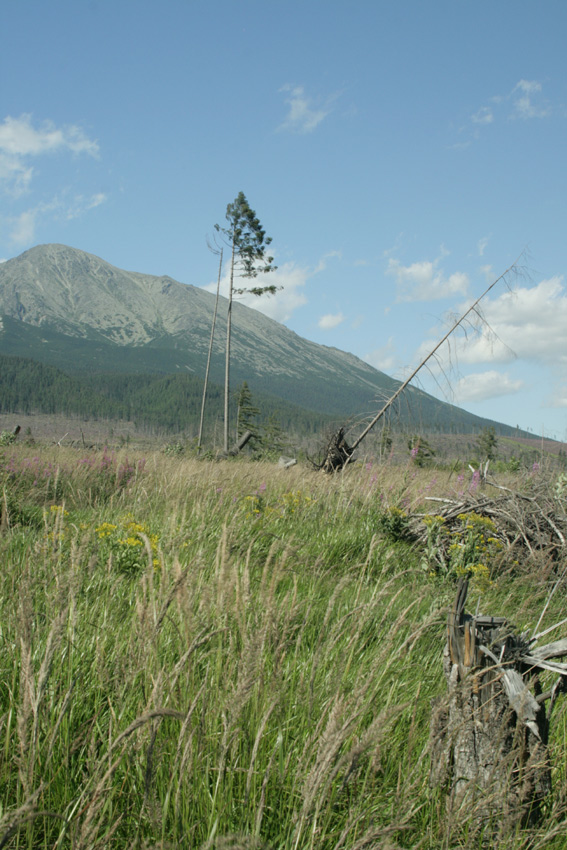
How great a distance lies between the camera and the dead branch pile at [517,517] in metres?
5.16

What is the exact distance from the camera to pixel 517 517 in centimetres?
541

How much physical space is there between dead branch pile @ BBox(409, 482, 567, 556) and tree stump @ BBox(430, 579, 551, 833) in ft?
11.8

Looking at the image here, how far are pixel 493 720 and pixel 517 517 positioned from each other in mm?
4277

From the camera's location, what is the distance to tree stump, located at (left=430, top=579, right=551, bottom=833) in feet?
4.56

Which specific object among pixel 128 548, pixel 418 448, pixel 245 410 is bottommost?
pixel 128 548

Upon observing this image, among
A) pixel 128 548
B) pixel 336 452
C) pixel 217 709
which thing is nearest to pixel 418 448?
pixel 336 452

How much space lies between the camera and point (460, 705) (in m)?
1.60

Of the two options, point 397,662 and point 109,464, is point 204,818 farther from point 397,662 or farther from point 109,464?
point 109,464

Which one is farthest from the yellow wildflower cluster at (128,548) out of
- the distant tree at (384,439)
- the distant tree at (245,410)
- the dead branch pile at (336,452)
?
the distant tree at (245,410)

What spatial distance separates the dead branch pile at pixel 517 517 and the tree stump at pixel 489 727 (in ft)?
11.8

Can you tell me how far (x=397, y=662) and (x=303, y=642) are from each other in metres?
0.45

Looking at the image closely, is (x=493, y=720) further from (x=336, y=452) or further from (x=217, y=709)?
(x=336, y=452)

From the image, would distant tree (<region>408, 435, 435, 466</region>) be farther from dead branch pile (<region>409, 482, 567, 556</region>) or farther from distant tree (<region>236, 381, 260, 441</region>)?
distant tree (<region>236, 381, 260, 441</region>)

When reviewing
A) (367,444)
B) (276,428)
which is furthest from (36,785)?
(276,428)
